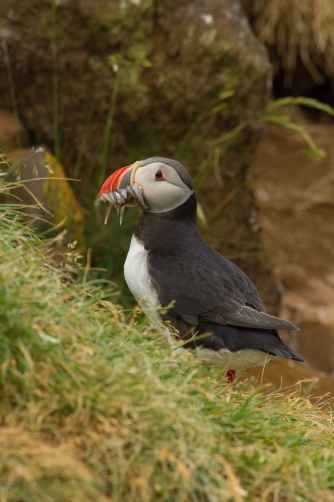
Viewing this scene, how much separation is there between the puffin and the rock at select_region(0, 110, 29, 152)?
6.10ft

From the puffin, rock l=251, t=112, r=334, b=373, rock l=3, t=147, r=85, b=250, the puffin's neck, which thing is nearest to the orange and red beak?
the puffin

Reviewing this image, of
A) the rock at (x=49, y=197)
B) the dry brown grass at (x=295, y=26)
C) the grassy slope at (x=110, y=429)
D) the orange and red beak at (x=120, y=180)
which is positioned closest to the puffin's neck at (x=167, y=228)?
the orange and red beak at (x=120, y=180)

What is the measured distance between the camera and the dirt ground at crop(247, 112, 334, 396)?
7254 mm

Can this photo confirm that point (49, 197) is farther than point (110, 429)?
Yes

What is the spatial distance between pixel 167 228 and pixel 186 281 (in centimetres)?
44

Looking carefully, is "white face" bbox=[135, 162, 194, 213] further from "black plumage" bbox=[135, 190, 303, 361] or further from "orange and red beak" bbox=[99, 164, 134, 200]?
"black plumage" bbox=[135, 190, 303, 361]

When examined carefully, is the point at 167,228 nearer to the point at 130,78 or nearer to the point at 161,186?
the point at 161,186

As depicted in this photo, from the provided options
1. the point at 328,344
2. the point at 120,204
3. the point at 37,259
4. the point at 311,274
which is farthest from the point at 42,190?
the point at 311,274

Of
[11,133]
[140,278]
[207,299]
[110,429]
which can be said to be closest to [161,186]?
[140,278]

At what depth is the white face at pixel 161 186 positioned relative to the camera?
4.13 meters

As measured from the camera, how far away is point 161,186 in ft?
13.7

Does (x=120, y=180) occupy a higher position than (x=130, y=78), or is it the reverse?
(x=120, y=180)

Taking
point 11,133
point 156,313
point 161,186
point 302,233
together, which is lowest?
point 302,233

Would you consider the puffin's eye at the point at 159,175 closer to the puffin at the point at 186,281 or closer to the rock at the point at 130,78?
the puffin at the point at 186,281
